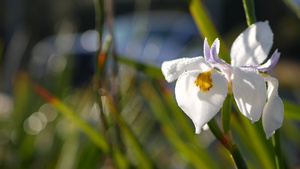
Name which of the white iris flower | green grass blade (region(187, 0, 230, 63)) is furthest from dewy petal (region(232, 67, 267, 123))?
green grass blade (region(187, 0, 230, 63))

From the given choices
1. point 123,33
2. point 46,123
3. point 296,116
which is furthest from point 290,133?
point 123,33

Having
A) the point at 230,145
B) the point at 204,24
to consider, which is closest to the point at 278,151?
the point at 230,145

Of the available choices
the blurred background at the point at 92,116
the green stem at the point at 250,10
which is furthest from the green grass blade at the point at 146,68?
the green stem at the point at 250,10

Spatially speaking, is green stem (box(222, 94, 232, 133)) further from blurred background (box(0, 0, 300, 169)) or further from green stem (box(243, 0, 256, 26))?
blurred background (box(0, 0, 300, 169))

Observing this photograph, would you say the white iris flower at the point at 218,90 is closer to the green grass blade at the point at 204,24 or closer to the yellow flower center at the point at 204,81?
the yellow flower center at the point at 204,81

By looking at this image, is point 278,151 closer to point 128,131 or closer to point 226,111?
point 226,111

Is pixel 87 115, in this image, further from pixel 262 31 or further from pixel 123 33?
pixel 123 33
